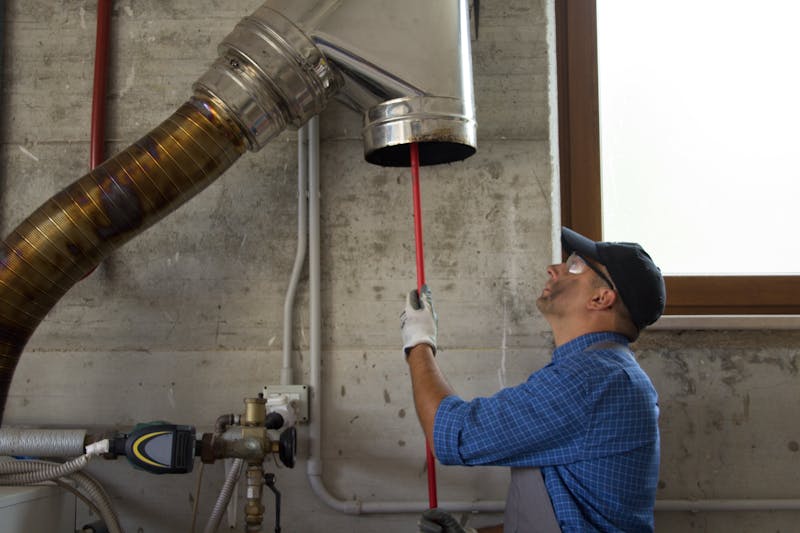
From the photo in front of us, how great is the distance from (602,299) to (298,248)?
0.72 metres

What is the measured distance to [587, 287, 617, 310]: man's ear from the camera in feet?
4.33

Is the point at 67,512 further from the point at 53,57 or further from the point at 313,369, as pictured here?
the point at 53,57

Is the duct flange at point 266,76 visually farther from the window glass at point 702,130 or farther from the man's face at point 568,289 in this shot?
the window glass at point 702,130

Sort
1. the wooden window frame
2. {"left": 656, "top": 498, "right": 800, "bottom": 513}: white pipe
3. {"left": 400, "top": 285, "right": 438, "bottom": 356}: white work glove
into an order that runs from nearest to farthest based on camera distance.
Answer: {"left": 400, "top": 285, "right": 438, "bottom": 356}: white work glove, {"left": 656, "top": 498, "right": 800, "bottom": 513}: white pipe, the wooden window frame

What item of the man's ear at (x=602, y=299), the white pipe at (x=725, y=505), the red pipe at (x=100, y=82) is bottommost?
the white pipe at (x=725, y=505)

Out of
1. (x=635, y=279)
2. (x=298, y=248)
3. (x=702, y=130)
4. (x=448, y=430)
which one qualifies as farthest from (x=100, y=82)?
(x=702, y=130)

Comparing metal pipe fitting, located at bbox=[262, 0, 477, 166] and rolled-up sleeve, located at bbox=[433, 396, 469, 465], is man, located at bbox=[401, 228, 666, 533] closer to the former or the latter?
rolled-up sleeve, located at bbox=[433, 396, 469, 465]

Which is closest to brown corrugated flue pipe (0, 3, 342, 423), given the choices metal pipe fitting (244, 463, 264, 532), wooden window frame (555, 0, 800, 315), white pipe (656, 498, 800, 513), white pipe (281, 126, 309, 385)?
white pipe (281, 126, 309, 385)

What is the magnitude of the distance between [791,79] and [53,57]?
1.97 meters

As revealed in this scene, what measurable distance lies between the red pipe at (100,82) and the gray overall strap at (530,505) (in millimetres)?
1206

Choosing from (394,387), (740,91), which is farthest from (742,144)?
(394,387)

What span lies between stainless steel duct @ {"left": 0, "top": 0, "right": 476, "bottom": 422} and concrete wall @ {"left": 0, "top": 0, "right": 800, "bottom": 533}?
301mm

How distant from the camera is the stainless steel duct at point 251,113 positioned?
1282 millimetres

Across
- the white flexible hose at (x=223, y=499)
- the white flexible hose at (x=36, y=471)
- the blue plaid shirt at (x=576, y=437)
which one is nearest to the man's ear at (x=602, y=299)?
the blue plaid shirt at (x=576, y=437)
